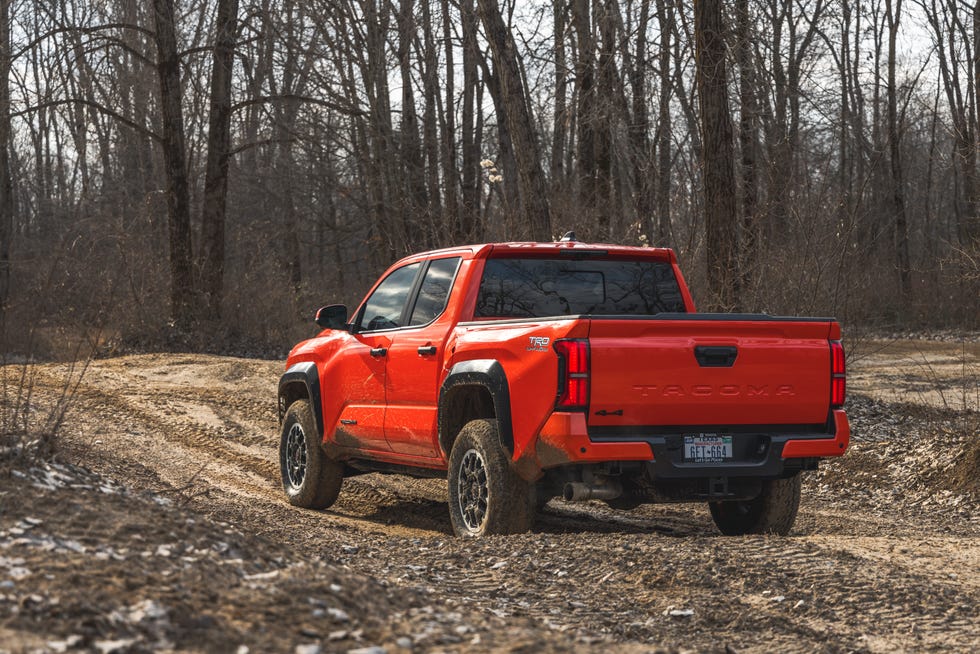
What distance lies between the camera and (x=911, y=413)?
1386 cm

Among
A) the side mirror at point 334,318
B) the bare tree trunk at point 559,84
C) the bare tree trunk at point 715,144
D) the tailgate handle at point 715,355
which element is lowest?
the tailgate handle at point 715,355

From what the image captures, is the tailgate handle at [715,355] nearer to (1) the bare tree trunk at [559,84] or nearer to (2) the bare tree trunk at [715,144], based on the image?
(2) the bare tree trunk at [715,144]

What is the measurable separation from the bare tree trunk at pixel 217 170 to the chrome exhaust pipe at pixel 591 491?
60.4 feet

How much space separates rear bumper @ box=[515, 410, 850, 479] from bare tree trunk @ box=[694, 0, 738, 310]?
7810 mm

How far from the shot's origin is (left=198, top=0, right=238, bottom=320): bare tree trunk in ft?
80.6

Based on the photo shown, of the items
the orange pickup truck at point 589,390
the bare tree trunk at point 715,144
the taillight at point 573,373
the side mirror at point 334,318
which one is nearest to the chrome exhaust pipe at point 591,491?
the orange pickup truck at point 589,390

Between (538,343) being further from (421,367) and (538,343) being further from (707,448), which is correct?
(421,367)

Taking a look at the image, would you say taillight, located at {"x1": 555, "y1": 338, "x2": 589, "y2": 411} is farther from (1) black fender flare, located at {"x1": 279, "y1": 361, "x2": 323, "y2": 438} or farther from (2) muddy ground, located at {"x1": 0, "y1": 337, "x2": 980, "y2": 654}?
(1) black fender flare, located at {"x1": 279, "y1": 361, "x2": 323, "y2": 438}

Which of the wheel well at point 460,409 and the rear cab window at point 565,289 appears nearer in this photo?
the wheel well at point 460,409

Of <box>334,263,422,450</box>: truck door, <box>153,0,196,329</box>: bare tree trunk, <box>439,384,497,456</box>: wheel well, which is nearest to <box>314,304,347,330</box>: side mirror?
<box>334,263,422,450</box>: truck door

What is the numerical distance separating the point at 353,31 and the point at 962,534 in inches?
934

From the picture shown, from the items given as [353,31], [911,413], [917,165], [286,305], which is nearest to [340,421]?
[911,413]

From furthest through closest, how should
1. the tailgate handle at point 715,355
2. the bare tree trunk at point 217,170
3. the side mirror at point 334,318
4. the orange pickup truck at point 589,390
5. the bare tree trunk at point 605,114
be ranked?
1. the bare tree trunk at point 217,170
2. the bare tree trunk at point 605,114
3. the side mirror at point 334,318
4. the tailgate handle at point 715,355
5. the orange pickup truck at point 589,390

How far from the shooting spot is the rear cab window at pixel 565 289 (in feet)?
26.8
